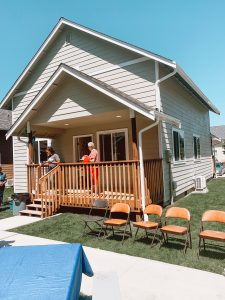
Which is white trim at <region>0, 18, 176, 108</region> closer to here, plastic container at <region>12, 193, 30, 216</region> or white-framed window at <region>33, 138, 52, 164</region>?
white-framed window at <region>33, 138, 52, 164</region>

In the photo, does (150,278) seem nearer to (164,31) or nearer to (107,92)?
(107,92)

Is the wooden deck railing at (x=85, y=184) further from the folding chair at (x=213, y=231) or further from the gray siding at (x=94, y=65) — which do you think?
the folding chair at (x=213, y=231)

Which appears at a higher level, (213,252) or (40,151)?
(40,151)

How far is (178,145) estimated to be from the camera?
12.0 meters

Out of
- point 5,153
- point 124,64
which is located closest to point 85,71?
point 124,64

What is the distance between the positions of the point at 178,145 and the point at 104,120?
11.6 ft

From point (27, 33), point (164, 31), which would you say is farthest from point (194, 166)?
point (27, 33)

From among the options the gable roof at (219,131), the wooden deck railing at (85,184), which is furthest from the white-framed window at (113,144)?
the gable roof at (219,131)

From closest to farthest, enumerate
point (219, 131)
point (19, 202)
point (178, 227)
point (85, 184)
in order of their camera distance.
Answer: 1. point (178, 227)
2. point (85, 184)
3. point (19, 202)
4. point (219, 131)

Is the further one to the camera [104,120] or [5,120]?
[5,120]

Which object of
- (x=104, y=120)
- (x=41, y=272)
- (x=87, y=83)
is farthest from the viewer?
(x=104, y=120)

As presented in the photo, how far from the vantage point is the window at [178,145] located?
11.6 meters

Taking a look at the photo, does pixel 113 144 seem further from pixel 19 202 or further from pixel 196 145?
pixel 196 145

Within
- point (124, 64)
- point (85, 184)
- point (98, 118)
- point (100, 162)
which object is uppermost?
point (124, 64)
